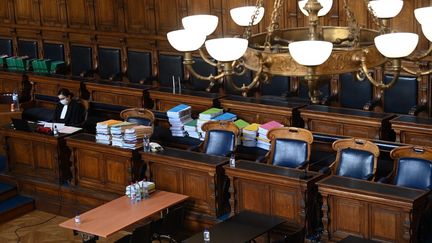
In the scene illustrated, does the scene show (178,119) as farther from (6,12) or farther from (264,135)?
(6,12)

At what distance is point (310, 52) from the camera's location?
14.0 feet

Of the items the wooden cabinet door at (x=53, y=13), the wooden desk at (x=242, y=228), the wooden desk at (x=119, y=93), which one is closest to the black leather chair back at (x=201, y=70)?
the wooden desk at (x=119, y=93)

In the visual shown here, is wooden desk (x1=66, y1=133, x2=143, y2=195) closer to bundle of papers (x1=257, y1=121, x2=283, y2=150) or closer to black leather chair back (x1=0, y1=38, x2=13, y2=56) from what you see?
bundle of papers (x1=257, y1=121, x2=283, y2=150)

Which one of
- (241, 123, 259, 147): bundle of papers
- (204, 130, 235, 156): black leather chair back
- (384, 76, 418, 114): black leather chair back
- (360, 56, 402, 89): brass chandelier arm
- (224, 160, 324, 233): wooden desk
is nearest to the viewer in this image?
(360, 56, 402, 89): brass chandelier arm

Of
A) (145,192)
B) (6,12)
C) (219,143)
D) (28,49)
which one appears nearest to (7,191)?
(145,192)

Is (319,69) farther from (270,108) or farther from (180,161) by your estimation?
(270,108)

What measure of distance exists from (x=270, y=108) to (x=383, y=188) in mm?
2740

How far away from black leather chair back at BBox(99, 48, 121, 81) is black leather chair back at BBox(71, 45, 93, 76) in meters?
0.24

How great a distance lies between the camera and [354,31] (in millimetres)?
4875

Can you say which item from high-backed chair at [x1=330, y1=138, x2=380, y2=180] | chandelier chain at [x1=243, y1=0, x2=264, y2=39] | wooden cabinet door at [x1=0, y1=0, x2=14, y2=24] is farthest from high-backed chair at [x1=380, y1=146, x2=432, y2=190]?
wooden cabinet door at [x1=0, y1=0, x2=14, y2=24]

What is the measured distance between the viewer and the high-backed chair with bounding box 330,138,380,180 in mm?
8547

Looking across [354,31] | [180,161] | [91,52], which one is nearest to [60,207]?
[180,161]

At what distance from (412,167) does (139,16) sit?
19.6 ft

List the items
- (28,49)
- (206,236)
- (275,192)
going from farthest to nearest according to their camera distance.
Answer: (28,49) → (275,192) → (206,236)
